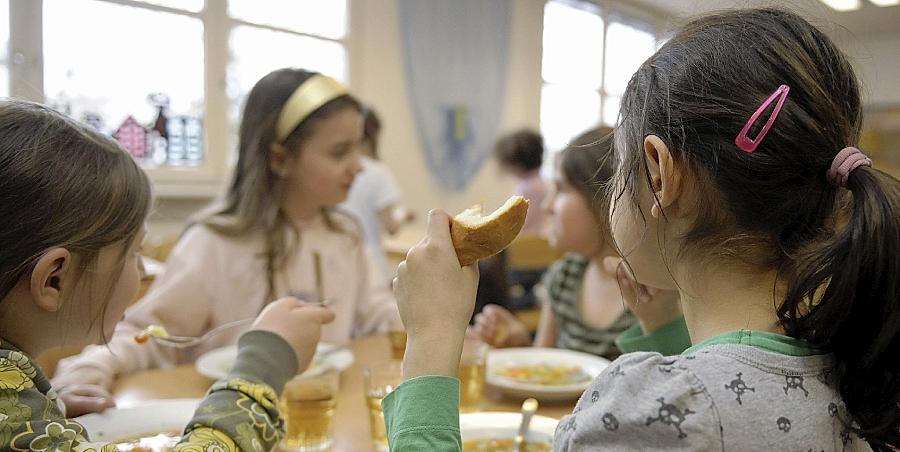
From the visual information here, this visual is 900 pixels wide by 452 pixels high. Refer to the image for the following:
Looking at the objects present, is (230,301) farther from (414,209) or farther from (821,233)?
(414,209)

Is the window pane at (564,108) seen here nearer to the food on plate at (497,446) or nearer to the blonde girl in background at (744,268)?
the food on plate at (497,446)

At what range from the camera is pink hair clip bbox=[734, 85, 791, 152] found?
495 millimetres

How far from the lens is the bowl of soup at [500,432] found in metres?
0.75

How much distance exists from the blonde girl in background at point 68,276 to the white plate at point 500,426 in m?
0.22

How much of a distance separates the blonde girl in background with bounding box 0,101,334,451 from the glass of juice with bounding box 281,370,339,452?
4 cm

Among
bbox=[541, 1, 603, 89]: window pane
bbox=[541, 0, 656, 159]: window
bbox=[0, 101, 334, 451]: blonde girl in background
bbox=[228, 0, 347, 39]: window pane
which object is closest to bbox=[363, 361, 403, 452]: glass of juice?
bbox=[0, 101, 334, 451]: blonde girl in background

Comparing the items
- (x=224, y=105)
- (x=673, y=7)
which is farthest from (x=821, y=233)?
(x=224, y=105)

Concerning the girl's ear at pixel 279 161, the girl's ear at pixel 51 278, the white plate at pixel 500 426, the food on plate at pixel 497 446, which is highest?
the girl's ear at pixel 279 161

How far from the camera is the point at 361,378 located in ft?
3.49

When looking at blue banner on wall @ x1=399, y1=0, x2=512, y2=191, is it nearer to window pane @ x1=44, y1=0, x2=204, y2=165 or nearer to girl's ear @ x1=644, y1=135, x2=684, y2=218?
window pane @ x1=44, y1=0, x2=204, y2=165

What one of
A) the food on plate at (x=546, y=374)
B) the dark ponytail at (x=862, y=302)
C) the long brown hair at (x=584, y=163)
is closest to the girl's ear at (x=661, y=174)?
the dark ponytail at (x=862, y=302)

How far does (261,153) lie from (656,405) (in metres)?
1.21

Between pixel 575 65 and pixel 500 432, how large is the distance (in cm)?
306

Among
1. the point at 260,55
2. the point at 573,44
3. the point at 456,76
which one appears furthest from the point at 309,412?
the point at 456,76
